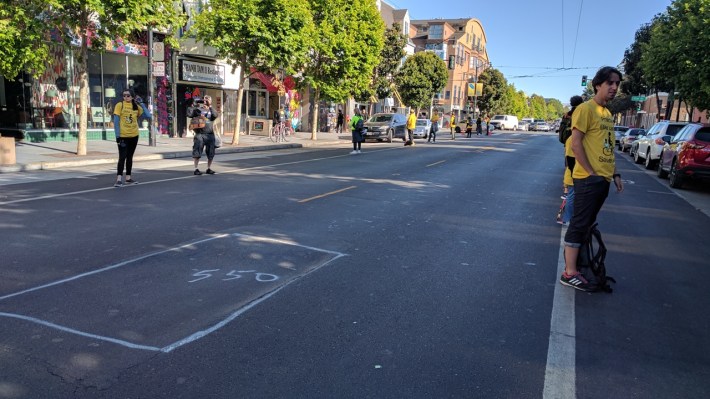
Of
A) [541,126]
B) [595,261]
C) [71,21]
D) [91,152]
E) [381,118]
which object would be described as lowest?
[595,261]

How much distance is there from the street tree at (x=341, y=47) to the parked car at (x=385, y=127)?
2223 millimetres

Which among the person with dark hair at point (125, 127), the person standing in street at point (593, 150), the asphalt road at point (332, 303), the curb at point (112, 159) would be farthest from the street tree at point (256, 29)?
the person standing in street at point (593, 150)

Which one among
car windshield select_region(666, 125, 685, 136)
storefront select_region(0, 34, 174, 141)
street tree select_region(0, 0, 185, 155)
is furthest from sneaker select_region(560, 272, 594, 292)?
storefront select_region(0, 34, 174, 141)

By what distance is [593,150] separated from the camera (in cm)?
507

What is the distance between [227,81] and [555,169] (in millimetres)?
17580

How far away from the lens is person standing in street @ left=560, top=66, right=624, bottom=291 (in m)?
5.01

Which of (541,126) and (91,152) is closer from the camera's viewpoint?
(91,152)

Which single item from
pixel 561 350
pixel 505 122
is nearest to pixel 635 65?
pixel 505 122

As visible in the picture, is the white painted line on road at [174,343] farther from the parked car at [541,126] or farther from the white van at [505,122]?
the parked car at [541,126]

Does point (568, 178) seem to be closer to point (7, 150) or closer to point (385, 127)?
point (7, 150)

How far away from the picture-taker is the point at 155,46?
20.3 metres

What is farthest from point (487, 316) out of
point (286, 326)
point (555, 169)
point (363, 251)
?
point (555, 169)

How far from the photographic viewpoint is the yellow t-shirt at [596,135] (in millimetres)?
5016

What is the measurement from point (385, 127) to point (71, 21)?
17.7 metres
